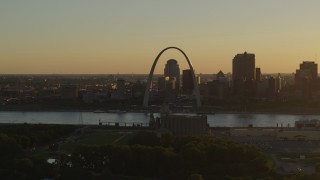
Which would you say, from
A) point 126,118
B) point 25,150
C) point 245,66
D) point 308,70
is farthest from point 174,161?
point 308,70

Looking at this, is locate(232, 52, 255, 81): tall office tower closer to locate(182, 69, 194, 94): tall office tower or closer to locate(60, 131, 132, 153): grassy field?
locate(182, 69, 194, 94): tall office tower

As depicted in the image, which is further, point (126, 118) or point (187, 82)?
point (187, 82)

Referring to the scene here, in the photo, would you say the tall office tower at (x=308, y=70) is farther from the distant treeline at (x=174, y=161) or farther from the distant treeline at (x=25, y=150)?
the distant treeline at (x=174, y=161)

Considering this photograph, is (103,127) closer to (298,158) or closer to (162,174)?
(298,158)

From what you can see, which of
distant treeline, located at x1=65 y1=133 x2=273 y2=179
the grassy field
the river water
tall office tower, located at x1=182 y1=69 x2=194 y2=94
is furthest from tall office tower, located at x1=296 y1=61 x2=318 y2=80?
distant treeline, located at x1=65 y1=133 x2=273 y2=179

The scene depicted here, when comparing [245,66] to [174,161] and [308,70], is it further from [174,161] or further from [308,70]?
[174,161]
